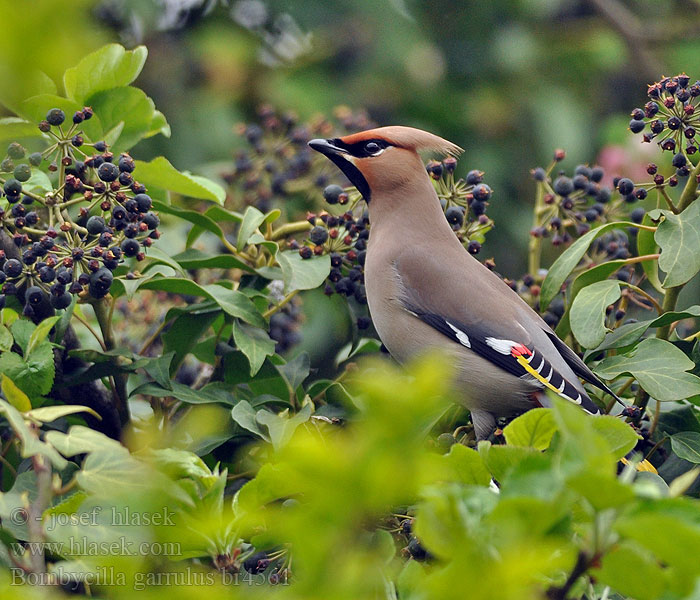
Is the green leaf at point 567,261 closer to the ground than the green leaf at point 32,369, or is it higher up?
higher up

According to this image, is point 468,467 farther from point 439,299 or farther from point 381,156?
point 381,156

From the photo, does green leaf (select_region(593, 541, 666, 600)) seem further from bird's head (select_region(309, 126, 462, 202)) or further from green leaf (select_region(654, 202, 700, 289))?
bird's head (select_region(309, 126, 462, 202))

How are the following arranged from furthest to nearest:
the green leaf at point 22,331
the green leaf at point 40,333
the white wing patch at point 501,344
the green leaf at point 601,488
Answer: the white wing patch at point 501,344 < the green leaf at point 22,331 < the green leaf at point 40,333 < the green leaf at point 601,488

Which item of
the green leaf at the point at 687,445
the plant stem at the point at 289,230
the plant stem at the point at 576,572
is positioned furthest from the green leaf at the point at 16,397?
the green leaf at the point at 687,445

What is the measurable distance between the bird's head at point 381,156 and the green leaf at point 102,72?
0.65m

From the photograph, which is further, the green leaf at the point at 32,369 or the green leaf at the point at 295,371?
the green leaf at the point at 295,371

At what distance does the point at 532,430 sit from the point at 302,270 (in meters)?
0.89

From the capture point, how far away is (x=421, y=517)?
932mm

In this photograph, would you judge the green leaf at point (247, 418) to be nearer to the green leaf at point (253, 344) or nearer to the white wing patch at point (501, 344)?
the green leaf at point (253, 344)

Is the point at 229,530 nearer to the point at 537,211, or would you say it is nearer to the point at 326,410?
the point at 326,410

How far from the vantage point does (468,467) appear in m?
1.21

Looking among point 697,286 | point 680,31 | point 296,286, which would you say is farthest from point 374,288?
point 680,31

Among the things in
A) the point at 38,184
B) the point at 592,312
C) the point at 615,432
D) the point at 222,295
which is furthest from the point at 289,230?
the point at 615,432

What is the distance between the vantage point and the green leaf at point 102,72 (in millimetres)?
2055
